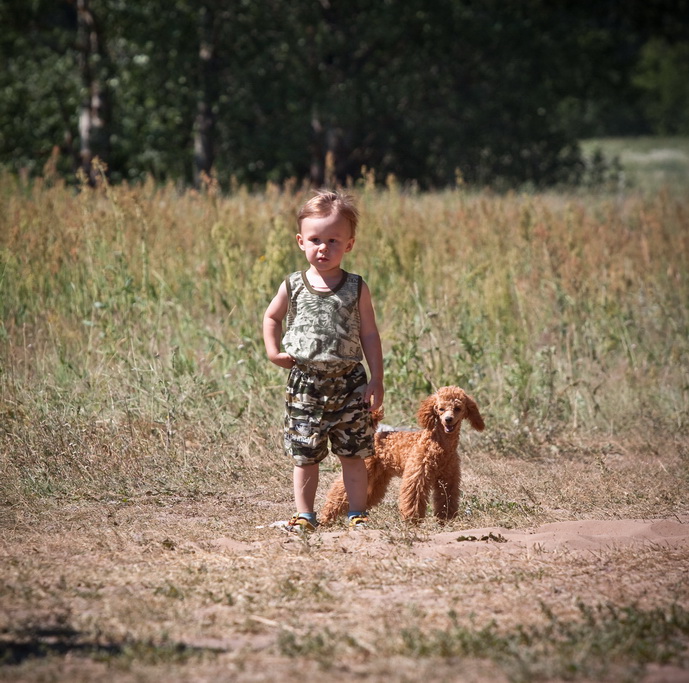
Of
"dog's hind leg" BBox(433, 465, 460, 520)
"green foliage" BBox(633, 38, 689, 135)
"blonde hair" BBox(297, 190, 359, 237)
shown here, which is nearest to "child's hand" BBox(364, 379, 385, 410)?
"dog's hind leg" BBox(433, 465, 460, 520)

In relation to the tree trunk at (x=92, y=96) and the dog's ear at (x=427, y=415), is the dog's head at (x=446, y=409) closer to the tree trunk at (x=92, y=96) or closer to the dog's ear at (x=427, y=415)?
the dog's ear at (x=427, y=415)

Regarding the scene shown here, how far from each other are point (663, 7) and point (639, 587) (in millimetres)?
27651

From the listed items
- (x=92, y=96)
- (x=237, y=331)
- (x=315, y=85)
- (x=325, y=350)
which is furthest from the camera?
(x=315, y=85)

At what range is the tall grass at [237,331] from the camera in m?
5.93

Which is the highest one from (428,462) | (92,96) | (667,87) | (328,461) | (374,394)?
(667,87)

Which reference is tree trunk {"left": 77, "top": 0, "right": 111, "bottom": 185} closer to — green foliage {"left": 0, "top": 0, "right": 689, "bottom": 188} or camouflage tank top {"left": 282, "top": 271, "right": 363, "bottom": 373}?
green foliage {"left": 0, "top": 0, "right": 689, "bottom": 188}

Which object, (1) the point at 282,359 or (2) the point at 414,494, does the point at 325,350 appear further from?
(2) the point at 414,494

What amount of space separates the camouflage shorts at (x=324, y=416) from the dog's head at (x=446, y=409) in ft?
1.04

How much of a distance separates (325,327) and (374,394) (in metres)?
0.39

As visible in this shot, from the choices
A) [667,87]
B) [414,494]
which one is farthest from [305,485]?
[667,87]

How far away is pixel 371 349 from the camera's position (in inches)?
178

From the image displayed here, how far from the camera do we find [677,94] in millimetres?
61938

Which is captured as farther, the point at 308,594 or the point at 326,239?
the point at 326,239

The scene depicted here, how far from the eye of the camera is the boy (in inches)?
175
